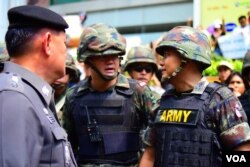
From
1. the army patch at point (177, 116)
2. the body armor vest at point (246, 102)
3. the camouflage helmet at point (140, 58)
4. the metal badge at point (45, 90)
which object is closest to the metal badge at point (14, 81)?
the metal badge at point (45, 90)

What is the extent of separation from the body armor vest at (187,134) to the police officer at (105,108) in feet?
1.72

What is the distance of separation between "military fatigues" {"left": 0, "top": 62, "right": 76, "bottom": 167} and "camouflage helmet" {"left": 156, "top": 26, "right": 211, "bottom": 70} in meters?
1.15

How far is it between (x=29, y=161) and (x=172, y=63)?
4.75 ft

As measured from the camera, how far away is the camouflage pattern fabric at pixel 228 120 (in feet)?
8.73

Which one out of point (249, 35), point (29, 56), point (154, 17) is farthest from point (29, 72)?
point (154, 17)

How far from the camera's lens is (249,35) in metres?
7.85

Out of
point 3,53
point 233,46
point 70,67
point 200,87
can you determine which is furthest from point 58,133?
point 233,46

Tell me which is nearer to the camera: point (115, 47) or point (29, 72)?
point (29, 72)

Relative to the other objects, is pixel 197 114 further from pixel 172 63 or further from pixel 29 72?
pixel 29 72

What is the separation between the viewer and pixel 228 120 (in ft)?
8.79

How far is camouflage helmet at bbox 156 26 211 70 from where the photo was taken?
115 inches

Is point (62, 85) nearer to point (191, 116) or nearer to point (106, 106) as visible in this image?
point (106, 106)

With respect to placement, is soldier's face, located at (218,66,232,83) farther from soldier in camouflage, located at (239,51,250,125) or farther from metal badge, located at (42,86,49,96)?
metal badge, located at (42,86,49,96)

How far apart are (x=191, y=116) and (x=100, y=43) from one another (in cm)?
104
